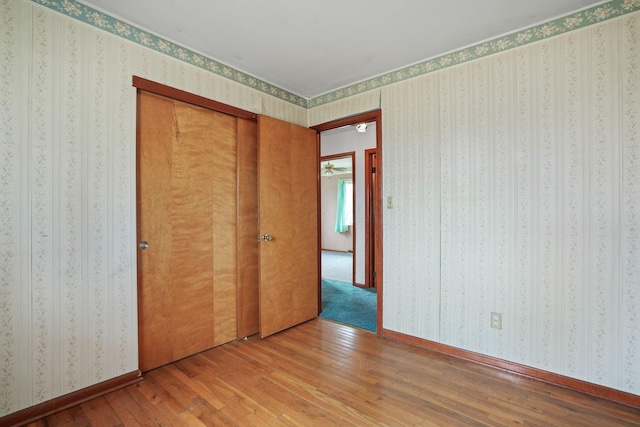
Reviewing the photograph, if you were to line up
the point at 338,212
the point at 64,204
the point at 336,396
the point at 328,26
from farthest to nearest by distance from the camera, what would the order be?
1. the point at 338,212
2. the point at 328,26
3. the point at 336,396
4. the point at 64,204

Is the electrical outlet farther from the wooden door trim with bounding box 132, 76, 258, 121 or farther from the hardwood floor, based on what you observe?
the wooden door trim with bounding box 132, 76, 258, 121

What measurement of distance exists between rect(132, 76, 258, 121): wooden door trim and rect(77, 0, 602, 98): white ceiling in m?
0.36

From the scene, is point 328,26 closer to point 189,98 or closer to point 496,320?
point 189,98

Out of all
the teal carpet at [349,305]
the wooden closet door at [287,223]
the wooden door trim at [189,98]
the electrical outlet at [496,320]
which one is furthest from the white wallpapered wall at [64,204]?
the electrical outlet at [496,320]

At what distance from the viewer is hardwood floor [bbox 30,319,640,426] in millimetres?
1667

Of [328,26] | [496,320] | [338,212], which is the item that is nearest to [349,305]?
[496,320]

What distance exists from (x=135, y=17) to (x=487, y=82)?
2508 mm

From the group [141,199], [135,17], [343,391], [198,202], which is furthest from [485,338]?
[135,17]

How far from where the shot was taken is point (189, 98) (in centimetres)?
235

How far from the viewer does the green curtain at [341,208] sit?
27.9 feet

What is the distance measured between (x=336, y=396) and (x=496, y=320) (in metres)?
1.31

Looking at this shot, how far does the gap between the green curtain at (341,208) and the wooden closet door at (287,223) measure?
5212 mm

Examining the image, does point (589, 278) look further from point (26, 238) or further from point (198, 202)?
point (26, 238)

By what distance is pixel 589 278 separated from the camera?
1907mm
